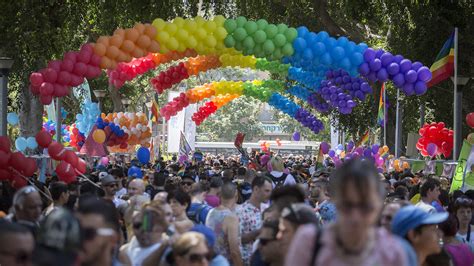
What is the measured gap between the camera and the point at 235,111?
13462 cm

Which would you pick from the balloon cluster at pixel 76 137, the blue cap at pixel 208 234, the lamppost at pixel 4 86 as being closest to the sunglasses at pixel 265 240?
the blue cap at pixel 208 234

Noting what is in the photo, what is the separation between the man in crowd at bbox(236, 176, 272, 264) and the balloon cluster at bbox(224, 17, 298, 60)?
897cm

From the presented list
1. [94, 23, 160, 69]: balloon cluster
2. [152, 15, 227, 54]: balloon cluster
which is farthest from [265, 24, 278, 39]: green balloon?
[94, 23, 160, 69]: balloon cluster

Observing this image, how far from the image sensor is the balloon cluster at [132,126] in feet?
106

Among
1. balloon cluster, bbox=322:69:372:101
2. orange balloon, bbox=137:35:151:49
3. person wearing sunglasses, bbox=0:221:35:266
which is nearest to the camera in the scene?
person wearing sunglasses, bbox=0:221:35:266

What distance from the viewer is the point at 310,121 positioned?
35219 millimetres

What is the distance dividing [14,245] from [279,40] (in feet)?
46.7

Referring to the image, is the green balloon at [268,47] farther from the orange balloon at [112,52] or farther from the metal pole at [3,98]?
the metal pole at [3,98]

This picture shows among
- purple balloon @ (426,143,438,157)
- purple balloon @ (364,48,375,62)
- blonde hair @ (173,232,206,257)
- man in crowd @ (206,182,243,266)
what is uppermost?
Answer: purple balloon @ (364,48,375,62)

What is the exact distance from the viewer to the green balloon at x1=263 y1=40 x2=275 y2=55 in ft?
63.3

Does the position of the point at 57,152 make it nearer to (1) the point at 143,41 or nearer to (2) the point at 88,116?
(1) the point at 143,41

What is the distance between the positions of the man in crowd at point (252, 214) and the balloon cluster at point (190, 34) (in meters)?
8.58

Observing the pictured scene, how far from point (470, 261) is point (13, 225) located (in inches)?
146

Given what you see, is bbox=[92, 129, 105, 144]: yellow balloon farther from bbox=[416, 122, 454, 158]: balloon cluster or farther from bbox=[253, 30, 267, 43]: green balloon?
bbox=[416, 122, 454, 158]: balloon cluster
